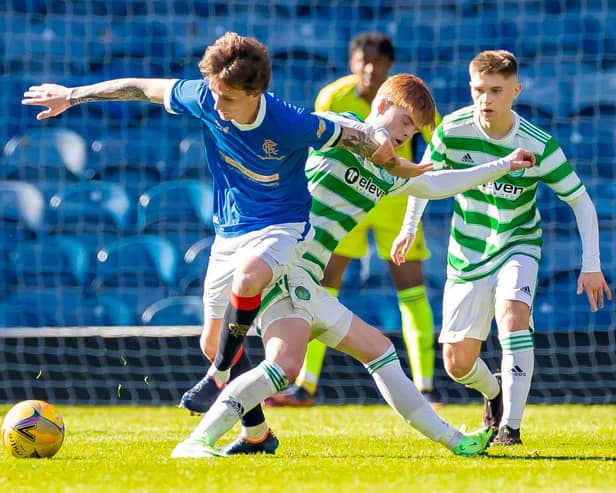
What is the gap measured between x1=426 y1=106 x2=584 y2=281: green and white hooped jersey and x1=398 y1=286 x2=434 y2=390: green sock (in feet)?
6.25

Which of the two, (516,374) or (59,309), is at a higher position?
(516,374)

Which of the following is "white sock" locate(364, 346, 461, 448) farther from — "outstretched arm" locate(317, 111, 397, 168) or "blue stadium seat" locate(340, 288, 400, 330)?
"blue stadium seat" locate(340, 288, 400, 330)

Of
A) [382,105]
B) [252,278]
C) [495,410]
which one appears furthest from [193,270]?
[252,278]

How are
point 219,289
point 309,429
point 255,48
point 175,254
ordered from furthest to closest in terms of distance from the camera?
point 175,254, point 309,429, point 219,289, point 255,48

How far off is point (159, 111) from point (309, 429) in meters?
5.32

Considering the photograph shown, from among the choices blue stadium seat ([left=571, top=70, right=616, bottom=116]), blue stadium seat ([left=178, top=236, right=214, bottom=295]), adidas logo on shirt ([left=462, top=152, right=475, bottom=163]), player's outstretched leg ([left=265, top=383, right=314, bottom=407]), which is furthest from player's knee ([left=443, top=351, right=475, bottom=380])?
blue stadium seat ([left=571, top=70, right=616, bottom=116])

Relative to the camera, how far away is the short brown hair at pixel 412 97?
190 inches

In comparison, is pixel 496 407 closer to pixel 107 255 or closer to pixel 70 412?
pixel 70 412

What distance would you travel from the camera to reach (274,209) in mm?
4617

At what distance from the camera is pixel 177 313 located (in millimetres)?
9875

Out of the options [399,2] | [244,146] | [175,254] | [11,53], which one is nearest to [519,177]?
[244,146]

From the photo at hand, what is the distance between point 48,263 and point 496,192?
574 centimetres

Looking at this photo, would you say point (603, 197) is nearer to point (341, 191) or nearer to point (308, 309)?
point (341, 191)

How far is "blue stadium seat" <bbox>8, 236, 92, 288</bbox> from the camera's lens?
404 inches
